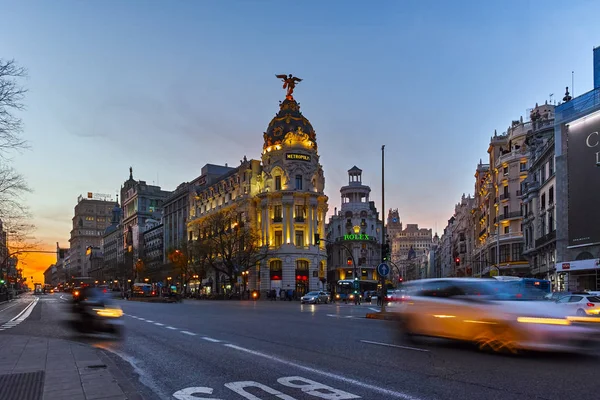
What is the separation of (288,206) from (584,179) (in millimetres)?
43208

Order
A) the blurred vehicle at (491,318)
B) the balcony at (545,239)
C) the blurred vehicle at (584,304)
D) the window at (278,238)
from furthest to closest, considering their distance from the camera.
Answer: the window at (278,238)
the balcony at (545,239)
the blurred vehicle at (584,304)
the blurred vehicle at (491,318)

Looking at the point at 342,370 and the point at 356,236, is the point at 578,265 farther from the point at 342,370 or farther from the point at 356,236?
the point at 356,236

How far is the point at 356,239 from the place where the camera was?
122 metres

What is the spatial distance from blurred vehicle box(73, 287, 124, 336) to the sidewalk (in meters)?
3.55

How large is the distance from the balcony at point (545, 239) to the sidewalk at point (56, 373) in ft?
172

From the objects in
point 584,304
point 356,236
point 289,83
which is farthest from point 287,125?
point 584,304

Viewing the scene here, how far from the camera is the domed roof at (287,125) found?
8612 cm

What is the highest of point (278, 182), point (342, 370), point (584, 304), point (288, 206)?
point (278, 182)

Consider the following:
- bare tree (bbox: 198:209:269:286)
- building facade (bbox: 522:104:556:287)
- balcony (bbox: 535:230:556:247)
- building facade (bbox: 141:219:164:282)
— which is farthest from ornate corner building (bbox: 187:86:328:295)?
building facade (bbox: 141:219:164:282)

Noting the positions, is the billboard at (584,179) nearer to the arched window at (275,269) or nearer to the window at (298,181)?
the window at (298,181)

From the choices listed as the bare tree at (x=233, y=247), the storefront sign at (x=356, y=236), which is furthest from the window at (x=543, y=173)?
the storefront sign at (x=356, y=236)

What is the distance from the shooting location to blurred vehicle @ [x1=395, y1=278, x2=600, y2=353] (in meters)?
10.7

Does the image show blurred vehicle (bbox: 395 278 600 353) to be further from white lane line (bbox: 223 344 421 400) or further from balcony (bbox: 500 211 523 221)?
balcony (bbox: 500 211 523 221)

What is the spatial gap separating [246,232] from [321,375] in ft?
234
